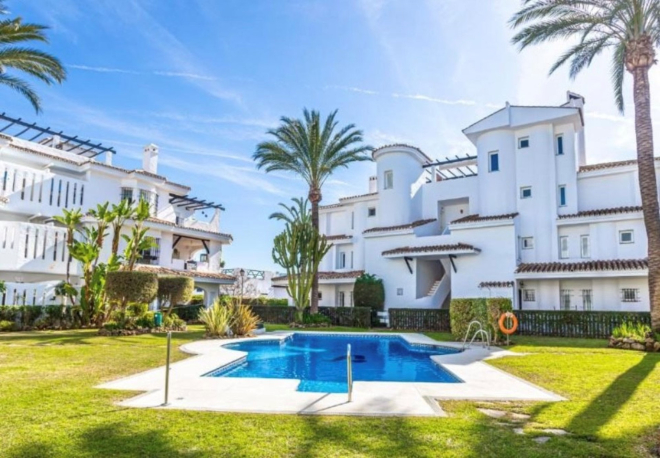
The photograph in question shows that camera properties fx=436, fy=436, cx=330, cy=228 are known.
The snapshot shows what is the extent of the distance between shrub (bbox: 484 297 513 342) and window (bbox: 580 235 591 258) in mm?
12219

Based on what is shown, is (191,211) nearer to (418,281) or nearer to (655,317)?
(418,281)

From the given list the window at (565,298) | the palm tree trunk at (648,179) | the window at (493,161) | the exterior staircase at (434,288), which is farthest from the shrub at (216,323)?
the window at (493,161)

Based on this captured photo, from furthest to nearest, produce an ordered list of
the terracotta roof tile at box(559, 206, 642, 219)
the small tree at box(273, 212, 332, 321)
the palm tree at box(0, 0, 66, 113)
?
the small tree at box(273, 212, 332, 321) < the terracotta roof tile at box(559, 206, 642, 219) < the palm tree at box(0, 0, 66, 113)

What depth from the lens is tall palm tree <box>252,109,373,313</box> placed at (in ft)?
93.6

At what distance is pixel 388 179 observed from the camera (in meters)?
34.1

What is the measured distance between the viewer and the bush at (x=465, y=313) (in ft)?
55.1

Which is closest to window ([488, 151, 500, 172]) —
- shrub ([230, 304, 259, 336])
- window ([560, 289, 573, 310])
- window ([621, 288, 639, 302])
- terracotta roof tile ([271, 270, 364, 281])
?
window ([560, 289, 573, 310])

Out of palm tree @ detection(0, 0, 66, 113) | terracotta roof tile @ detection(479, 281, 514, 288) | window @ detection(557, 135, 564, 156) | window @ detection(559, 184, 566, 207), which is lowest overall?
terracotta roof tile @ detection(479, 281, 514, 288)

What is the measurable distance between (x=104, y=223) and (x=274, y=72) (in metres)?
11.0

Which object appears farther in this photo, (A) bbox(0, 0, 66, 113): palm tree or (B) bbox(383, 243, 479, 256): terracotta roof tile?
(B) bbox(383, 243, 479, 256): terracotta roof tile

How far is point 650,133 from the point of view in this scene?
17.0 m

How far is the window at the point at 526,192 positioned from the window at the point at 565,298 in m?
6.18

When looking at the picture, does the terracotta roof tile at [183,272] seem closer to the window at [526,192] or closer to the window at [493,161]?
the window at [493,161]

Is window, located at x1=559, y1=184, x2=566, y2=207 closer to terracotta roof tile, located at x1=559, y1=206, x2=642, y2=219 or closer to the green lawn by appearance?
terracotta roof tile, located at x1=559, y1=206, x2=642, y2=219
